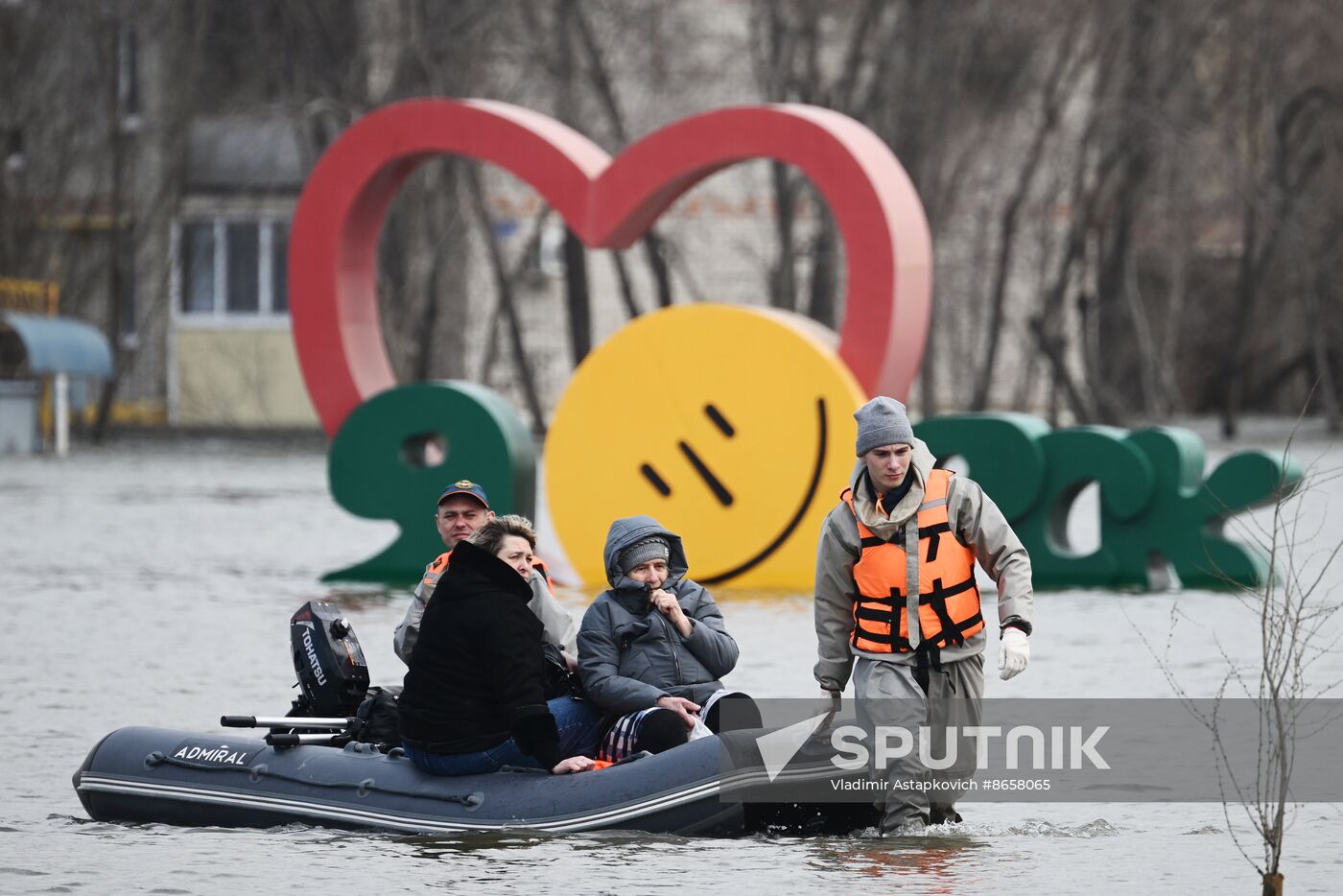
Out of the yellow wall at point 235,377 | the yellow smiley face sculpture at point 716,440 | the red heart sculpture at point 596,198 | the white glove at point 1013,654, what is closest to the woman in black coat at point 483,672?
the white glove at point 1013,654

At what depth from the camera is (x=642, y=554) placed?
9.56 meters

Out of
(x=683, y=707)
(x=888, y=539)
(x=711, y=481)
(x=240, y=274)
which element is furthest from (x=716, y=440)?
(x=240, y=274)


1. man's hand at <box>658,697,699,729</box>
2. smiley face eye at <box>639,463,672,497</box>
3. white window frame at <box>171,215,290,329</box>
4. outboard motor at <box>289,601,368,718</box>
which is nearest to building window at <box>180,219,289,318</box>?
white window frame at <box>171,215,290,329</box>

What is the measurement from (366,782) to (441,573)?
0.93 metres

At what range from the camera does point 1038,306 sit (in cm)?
4300

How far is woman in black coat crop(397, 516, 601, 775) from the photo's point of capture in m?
8.89

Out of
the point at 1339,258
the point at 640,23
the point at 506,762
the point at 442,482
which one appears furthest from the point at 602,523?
the point at 1339,258

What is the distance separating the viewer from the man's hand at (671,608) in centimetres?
947

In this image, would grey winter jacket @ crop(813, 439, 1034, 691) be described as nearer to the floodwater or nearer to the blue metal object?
the floodwater

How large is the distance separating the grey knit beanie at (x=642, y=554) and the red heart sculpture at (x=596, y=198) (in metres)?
8.98

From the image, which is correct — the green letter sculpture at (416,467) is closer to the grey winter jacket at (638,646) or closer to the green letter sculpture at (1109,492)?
the green letter sculpture at (1109,492)

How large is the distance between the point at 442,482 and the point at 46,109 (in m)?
26.1

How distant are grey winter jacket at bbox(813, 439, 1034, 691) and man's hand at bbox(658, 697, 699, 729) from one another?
594 mm

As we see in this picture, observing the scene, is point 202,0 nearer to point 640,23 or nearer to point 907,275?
point 640,23
